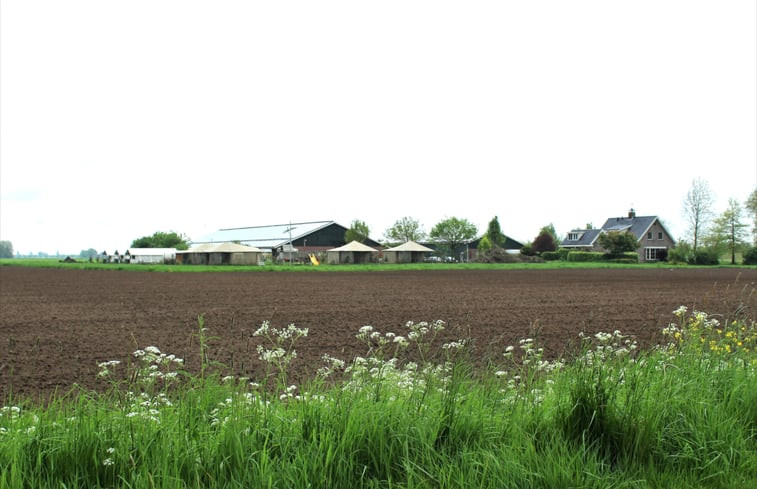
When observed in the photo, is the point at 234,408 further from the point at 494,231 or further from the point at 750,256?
the point at 494,231

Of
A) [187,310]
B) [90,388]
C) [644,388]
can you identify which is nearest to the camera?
[644,388]

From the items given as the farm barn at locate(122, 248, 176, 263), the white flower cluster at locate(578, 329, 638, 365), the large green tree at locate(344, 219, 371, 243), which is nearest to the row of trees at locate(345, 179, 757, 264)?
the large green tree at locate(344, 219, 371, 243)

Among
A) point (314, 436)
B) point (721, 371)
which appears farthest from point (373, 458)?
point (721, 371)

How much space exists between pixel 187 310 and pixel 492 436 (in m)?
18.1

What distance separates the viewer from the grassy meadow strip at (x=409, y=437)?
12.2ft

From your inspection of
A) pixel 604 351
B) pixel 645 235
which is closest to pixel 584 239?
pixel 645 235

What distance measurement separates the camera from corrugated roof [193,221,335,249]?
334ft

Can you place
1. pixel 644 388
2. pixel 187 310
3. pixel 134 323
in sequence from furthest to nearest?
pixel 187 310
pixel 134 323
pixel 644 388

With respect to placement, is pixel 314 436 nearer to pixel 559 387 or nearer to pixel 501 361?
pixel 559 387

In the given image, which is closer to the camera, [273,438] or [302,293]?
[273,438]

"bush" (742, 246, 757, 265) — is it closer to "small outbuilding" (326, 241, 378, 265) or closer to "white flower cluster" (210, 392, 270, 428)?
"small outbuilding" (326, 241, 378, 265)

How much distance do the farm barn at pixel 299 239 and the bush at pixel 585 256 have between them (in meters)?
34.1

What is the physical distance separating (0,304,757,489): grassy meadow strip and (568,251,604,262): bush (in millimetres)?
82232

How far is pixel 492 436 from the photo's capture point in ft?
14.2
